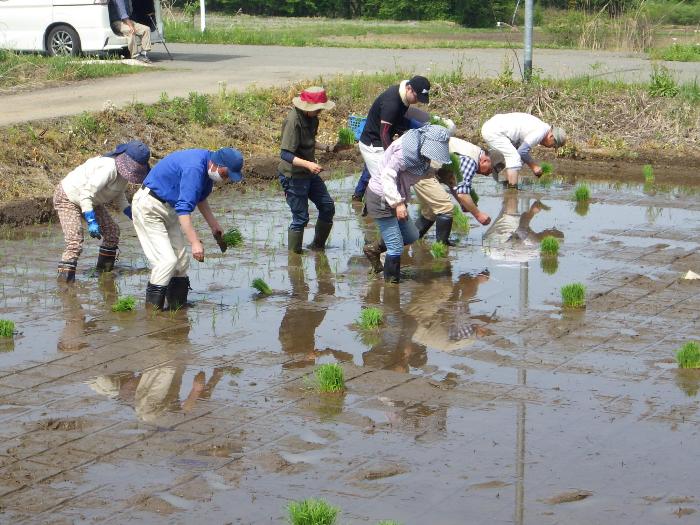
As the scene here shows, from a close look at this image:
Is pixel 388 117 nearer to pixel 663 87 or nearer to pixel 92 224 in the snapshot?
pixel 92 224

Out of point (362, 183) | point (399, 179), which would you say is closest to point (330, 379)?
point (399, 179)

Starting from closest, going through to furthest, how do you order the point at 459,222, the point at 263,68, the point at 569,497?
the point at 569,497
the point at 459,222
the point at 263,68

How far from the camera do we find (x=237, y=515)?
237 inches

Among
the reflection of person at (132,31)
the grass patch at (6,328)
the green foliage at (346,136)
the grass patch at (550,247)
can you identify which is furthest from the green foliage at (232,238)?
the reflection of person at (132,31)

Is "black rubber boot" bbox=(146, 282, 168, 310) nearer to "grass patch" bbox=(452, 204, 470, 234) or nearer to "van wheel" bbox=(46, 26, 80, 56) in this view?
"grass patch" bbox=(452, 204, 470, 234)

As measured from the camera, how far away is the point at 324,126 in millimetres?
18406

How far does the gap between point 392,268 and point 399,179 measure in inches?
35.8

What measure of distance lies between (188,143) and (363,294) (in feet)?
21.9

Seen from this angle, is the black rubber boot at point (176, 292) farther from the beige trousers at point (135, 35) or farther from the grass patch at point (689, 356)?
the beige trousers at point (135, 35)

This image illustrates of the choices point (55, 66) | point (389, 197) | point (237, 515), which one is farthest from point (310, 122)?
point (55, 66)

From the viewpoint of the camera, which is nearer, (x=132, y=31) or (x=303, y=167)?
(x=303, y=167)

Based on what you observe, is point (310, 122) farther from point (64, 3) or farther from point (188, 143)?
point (64, 3)

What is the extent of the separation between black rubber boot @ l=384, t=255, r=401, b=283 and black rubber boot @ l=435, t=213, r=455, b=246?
136cm

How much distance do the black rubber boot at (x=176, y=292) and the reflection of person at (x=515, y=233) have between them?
11.8 ft
